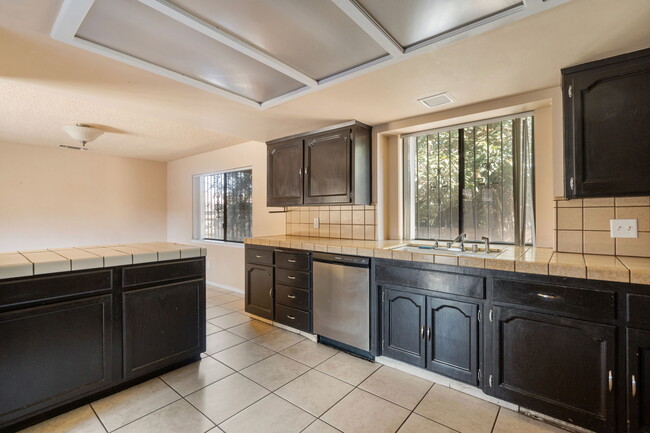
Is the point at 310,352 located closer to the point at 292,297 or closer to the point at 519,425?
the point at 292,297

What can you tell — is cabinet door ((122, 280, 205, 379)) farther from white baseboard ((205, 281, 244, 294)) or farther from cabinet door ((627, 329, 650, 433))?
cabinet door ((627, 329, 650, 433))

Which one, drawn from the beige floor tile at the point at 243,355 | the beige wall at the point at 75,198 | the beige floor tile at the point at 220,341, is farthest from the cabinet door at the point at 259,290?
the beige wall at the point at 75,198

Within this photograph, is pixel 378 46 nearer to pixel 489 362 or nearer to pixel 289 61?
pixel 289 61

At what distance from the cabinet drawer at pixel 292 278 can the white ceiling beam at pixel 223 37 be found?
5.64 ft

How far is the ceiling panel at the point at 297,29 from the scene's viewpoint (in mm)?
1282

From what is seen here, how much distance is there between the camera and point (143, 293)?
6.76 feet

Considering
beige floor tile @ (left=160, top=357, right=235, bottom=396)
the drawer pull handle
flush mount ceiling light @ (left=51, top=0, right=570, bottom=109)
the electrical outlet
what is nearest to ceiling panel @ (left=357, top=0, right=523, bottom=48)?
flush mount ceiling light @ (left=51, top=0, right=570, bottom=109)

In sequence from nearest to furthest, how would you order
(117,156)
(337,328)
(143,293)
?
(143,293)
(337,328)
(117,156)

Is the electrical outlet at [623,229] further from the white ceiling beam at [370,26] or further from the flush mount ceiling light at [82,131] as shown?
the flush mount ceiling light at [82,131]

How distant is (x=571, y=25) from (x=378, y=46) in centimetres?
90

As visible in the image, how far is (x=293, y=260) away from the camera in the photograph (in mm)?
2869

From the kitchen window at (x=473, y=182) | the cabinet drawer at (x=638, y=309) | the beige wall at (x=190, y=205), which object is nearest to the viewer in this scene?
the cabinet drawer at (x=638, y=309)

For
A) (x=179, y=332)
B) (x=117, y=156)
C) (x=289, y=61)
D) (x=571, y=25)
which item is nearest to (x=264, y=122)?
(x=289, y=61)

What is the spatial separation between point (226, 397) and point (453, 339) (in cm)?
158
